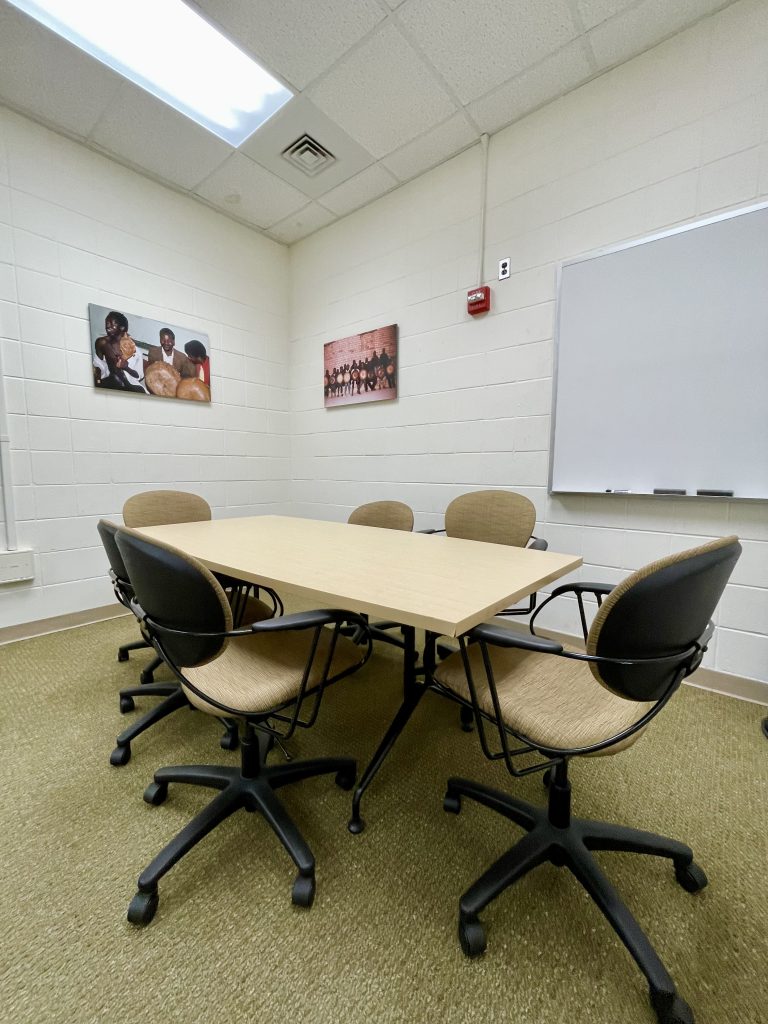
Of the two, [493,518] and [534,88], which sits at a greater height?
[534,88]

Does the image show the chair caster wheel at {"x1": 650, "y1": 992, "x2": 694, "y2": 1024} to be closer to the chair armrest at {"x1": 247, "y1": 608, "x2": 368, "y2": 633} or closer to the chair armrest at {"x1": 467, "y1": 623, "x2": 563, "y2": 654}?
the chair armrest at {"x1": 467, "y1": 623, "x2": 563, "y2": 654}

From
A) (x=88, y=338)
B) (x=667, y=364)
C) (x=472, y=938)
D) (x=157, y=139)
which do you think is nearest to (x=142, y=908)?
(x=472, y=938)

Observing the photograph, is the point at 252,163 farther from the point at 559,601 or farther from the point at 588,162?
the point at 559,601

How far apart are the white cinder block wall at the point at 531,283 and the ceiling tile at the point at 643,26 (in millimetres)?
52

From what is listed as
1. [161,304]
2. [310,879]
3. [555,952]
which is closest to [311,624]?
[310,879]

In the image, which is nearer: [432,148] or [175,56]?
[175,56]

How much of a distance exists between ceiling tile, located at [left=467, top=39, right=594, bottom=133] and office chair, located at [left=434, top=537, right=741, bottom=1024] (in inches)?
103

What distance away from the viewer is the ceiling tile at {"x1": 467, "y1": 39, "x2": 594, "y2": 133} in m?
1.99

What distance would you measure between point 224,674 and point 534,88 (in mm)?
3167

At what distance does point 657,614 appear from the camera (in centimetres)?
74

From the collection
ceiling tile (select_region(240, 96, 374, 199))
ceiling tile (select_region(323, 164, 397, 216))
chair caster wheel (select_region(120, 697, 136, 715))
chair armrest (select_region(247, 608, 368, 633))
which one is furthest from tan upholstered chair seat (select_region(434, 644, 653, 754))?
ceiling tile (select_region(323, 164, 397, 216))

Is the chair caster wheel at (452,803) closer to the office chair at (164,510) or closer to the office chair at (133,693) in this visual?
the office chair at (133,693)

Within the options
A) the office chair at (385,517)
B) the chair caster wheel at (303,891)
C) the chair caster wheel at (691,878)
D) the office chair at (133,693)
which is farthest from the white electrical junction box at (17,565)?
the chair caster wheel at (691,878)

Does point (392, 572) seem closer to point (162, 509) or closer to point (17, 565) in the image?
point (162, 509)
